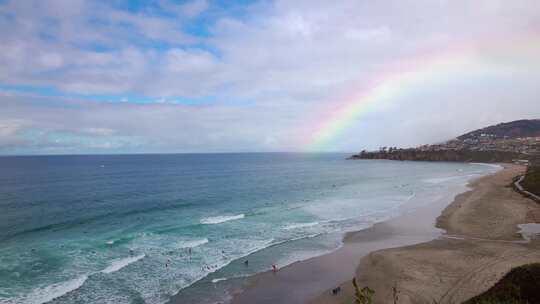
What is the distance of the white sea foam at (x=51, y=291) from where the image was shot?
1948 centimetres

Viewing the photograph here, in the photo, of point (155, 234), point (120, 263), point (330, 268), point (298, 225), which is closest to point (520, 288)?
point (330, 268)

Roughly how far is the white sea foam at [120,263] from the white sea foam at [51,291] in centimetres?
182

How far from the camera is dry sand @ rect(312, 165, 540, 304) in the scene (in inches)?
776

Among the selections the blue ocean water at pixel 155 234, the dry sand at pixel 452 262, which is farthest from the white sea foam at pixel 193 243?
the dry sand at pixel 452 262

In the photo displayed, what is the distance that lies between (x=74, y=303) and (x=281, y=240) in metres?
16.9

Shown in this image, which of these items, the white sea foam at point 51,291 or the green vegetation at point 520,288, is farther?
the white sea foam at point 51,291

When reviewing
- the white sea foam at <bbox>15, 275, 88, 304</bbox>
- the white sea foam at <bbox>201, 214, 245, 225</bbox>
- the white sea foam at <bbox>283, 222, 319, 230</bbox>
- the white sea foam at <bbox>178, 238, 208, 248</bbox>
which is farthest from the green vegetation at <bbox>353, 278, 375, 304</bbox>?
the white sea foam at <bbox>201, 214, 245, 225</bbox>

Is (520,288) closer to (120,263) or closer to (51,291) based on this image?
(120,263)

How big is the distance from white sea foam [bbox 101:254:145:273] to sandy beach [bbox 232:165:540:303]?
9391 millimetres

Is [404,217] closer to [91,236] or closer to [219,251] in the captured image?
[219,251]

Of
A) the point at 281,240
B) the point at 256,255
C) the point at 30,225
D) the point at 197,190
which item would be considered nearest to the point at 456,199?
the point at 281,240

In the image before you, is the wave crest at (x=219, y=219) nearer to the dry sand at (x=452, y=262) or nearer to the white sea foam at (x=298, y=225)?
the white sea foam at (x=298, y=225)

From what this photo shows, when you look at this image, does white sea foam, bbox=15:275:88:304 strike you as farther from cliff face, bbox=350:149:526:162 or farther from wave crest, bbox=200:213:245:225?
cliff face, bbox=350:149:526:162

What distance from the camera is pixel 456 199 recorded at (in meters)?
51.3
